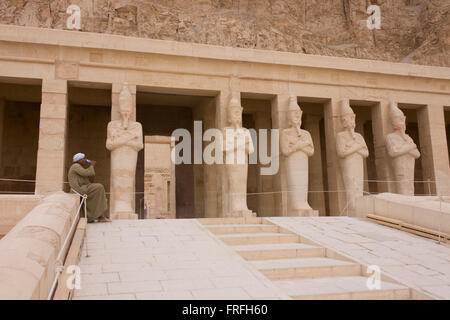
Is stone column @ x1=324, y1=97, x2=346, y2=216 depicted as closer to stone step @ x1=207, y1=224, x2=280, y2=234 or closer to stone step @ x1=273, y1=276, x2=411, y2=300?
stone step @ x1=207, y1=224, x2=280, y2=234

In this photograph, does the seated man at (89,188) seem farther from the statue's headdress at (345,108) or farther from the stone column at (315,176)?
the stone column at (315,176)

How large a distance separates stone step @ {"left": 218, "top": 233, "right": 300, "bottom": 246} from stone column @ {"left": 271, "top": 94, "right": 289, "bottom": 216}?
4074mm

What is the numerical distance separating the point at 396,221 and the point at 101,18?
18862mm

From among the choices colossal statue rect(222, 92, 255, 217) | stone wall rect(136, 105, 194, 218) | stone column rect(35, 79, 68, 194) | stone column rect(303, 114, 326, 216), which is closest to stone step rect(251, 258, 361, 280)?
colossal statue rect(222, 92, 255, 217)

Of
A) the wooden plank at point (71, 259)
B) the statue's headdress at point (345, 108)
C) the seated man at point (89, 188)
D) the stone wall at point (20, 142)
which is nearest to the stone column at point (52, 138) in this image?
the seated man at point (89, 188)

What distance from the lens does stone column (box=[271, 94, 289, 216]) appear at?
10.4 m

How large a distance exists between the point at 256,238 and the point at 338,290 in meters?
2.08

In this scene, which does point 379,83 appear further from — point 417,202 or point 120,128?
point 120,128

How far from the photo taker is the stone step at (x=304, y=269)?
456cm

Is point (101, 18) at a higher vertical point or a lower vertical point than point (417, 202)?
higher

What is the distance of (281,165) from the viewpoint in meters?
10.5

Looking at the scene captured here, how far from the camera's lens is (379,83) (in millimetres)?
11625

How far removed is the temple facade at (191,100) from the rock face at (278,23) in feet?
31.6
